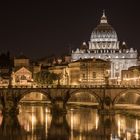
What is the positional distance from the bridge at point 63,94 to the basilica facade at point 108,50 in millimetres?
59610

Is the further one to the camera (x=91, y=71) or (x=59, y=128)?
(x=91, y=71)

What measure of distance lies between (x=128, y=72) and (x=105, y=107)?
53.0 metres

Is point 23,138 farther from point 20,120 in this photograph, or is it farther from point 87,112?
point 87,112

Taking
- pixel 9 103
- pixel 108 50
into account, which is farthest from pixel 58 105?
pixel 108 50

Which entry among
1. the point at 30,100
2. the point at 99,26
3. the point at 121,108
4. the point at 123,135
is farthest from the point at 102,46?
the point at 123,135

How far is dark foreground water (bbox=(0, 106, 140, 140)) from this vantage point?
55.0 m

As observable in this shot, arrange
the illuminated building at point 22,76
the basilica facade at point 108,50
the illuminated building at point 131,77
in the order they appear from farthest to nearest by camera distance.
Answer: the basilica facade at point 108,50
the illuminated building at point 22,76
the illuminated building at point 131,77

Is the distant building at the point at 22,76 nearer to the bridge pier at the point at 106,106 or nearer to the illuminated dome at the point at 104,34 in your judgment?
the illuminated dome at the point at 104,34

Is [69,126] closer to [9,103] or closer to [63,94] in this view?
[63,94]

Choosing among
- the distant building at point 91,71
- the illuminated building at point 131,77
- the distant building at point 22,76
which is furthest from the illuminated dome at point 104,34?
the distant building at point 22,76

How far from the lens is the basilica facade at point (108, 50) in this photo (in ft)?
475

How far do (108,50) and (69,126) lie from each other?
8891cm

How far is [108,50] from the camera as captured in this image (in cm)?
15000

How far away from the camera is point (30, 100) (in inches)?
3794
